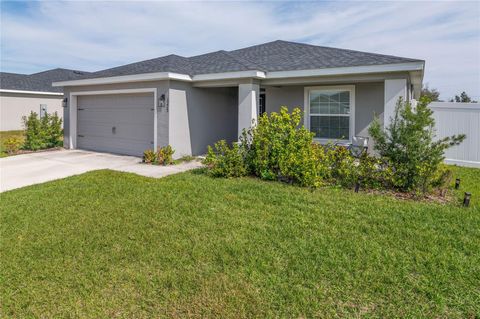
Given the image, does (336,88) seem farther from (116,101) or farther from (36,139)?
(36,139)

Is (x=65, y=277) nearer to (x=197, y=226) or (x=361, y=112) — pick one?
(x=197, y=226)

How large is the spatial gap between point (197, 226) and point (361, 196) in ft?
10.4

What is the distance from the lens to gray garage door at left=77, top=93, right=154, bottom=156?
11.3 m

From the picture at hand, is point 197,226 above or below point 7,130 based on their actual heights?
below

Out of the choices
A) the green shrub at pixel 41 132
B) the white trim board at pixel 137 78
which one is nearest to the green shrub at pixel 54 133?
the green shrub at pixel 41 132

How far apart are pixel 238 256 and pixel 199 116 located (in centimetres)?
808

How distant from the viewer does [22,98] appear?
2162 centimetres

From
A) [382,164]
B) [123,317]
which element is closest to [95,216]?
[123,317]

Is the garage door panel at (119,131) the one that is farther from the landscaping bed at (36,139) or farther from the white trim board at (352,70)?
the white trim board at (352,70)

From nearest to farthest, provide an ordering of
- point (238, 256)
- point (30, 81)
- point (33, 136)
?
point (238, 256)
point (33, 136)
point (30, 81)

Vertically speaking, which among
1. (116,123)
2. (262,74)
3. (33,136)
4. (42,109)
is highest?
(42,109)

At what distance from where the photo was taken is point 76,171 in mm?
8836

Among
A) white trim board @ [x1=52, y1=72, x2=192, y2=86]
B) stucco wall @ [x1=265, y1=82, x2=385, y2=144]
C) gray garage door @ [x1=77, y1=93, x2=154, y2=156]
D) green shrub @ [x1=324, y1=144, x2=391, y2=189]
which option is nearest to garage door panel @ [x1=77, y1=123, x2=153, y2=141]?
gray garage door @ [x1=77, y1=93, x2=154, y2=156]

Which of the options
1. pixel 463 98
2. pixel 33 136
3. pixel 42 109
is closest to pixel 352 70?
pixel 33 136
